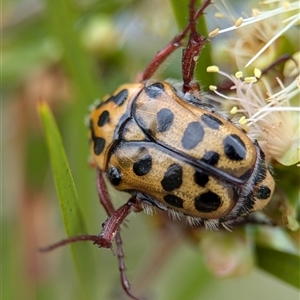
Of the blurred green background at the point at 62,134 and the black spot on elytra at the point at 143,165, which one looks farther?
the blurred green background at the point at 62,134

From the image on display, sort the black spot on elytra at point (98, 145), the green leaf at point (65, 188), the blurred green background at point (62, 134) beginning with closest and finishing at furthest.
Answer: the green leaf at point (65, 188) < the black spot on elytra at point (98, 145) < the blurred green background at point (62, 134)

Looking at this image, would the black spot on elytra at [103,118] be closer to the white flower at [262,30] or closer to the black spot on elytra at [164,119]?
the black spot on elytra at [164,119]

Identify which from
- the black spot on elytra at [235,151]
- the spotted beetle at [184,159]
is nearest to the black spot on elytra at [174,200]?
the spotted beetle at [184,159]

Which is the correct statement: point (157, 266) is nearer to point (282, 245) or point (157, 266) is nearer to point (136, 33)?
point (282, 245)

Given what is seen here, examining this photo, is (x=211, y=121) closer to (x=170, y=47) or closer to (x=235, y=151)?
(x=235, y=151)

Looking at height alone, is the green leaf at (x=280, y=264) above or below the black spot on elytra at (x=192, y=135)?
below

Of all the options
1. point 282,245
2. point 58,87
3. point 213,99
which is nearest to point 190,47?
point 213,99

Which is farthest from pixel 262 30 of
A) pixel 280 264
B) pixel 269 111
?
pixel 280 264
